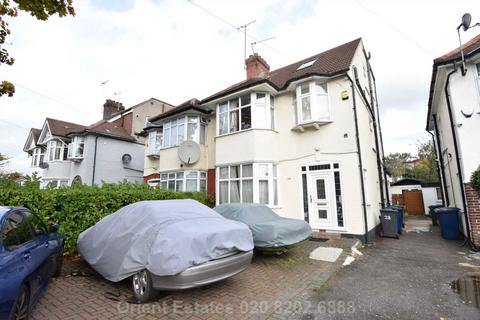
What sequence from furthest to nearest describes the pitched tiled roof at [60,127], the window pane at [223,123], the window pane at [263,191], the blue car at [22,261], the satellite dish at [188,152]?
the pitched tiled roof at [60,127], the satellite dish at [188,152], the window pane at [223,123], the window pane at [263,191], the blue car at [22,261]

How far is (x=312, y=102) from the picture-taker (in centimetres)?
982

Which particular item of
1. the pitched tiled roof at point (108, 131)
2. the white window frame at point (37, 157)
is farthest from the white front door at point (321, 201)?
the white window frame at point (37, 157)

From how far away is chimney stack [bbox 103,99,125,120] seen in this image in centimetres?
2394

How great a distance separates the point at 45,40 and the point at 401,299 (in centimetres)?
1068

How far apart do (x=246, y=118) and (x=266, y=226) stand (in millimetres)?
6309

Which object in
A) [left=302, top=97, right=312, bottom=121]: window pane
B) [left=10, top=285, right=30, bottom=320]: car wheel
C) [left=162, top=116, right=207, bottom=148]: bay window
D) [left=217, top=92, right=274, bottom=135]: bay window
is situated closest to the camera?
[left=10, top=285, right=30, bottom=320]: car wheel

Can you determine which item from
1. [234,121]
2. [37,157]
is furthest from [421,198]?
[37,157]

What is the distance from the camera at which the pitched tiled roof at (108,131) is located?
1947 centimetres

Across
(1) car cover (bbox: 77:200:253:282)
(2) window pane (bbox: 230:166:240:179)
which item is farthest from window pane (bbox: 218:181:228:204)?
(1) car cover (bbox: 77:200:253:282)

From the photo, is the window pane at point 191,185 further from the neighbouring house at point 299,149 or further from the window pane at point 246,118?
the window pane at point 246,118

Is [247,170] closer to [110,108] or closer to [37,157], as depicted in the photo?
[110,108]

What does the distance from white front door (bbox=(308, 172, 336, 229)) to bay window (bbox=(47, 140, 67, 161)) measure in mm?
21705

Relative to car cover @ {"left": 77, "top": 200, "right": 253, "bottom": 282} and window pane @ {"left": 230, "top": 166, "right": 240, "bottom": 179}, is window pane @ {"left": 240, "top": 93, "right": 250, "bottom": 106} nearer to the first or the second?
window pane @ {"left": 230, "top": 166, "right": 240, "bottom": 179}

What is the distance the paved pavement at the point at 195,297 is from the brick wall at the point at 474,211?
521 centimetres
